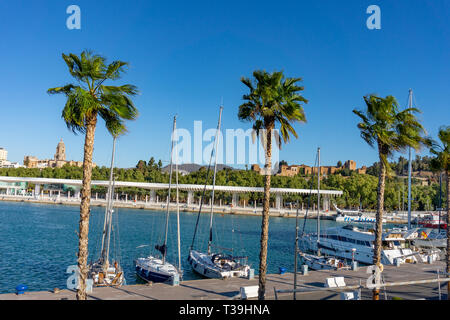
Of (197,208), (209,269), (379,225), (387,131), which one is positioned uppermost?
(387,131)

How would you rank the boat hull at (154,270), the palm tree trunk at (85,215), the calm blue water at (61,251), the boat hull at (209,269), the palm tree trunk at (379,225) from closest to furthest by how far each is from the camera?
the palm tree trunk at (85,215) < the palm tree trunk at (379,225) < the boat hull at (209,269) < the boat hull at (154,270) < the calm blue water at (61,251)

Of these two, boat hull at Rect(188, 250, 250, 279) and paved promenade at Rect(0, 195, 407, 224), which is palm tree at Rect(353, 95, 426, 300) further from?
paved promenade at Rect(0, 195, 407, 224)

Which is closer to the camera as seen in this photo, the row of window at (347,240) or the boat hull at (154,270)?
the boat hull at (154,270)

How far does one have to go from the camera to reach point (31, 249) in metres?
40.9

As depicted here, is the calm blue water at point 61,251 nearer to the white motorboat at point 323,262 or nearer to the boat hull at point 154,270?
the boat hull at point 154,270

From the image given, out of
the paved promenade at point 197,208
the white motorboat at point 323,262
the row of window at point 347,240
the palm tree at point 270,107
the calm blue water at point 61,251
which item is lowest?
the paved promenade at point 197,208

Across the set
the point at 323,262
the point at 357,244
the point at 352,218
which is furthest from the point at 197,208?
the point at 323,262

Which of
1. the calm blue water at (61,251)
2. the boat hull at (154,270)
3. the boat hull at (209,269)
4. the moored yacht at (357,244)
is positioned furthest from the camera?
the moored yacht at (357,244)

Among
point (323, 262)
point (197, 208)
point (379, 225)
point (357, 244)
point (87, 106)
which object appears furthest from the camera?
point (197, 208)

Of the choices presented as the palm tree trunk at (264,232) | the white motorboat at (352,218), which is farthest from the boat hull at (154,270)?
the white motorboat at (352,218)

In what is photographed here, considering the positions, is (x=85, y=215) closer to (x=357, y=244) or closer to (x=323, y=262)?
(x=323, y=262)
